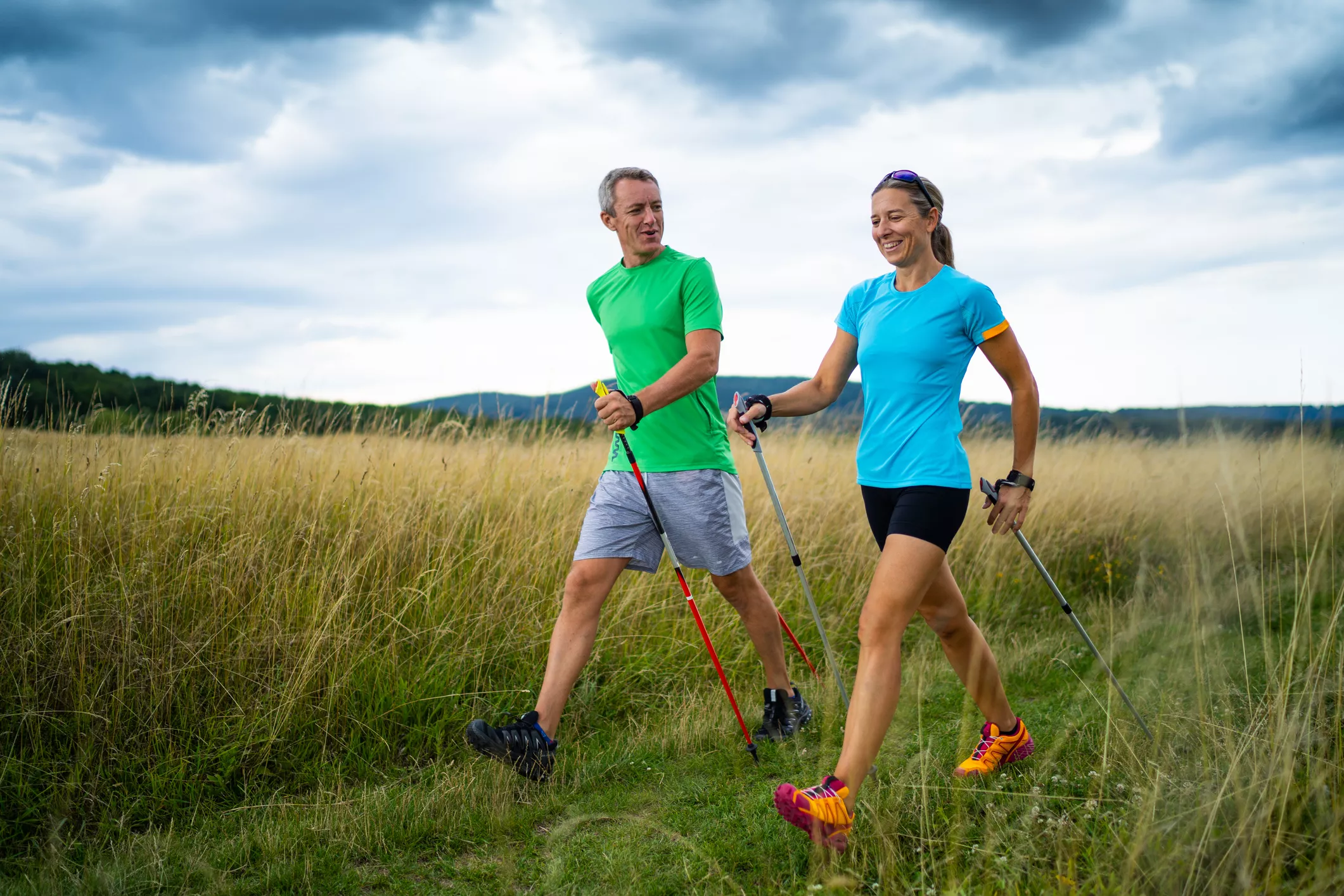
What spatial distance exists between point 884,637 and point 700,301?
1784 mm

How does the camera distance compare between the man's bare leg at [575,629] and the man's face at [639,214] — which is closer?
the man's bare leg at [575,629]

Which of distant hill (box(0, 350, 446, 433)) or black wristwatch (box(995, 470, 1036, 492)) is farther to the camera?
distant hill (box(0, 350, 446, 433))

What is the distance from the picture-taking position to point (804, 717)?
15.6 ft

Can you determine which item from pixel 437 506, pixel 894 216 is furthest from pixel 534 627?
pixel 894 216

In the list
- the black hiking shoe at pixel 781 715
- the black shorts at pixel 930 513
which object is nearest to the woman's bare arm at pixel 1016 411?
the black shorts at pixel 930 513

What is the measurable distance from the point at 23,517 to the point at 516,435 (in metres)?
3.65

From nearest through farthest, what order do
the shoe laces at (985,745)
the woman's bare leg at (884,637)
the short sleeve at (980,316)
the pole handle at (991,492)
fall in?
the woman's bare leg at (884,637)
the short sleeve at (980,316)
the pole handle at (991,492)
the shoe laces at (985,745)

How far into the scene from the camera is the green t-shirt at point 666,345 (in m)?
4.30

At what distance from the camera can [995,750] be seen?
3957 mm

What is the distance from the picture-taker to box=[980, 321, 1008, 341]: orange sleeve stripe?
338cm

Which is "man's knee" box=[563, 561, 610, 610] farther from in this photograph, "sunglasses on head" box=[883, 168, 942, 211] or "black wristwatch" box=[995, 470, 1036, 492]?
"sunglasses on head" box=[883, 168, 942, 211]

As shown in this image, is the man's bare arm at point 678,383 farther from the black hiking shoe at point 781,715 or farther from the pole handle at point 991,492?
the black hiking shoe at point 781,715

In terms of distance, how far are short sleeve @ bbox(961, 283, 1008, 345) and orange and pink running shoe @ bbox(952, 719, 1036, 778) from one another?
67.4 inches

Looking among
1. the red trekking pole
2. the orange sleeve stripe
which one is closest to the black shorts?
the orange sleeve stripe
